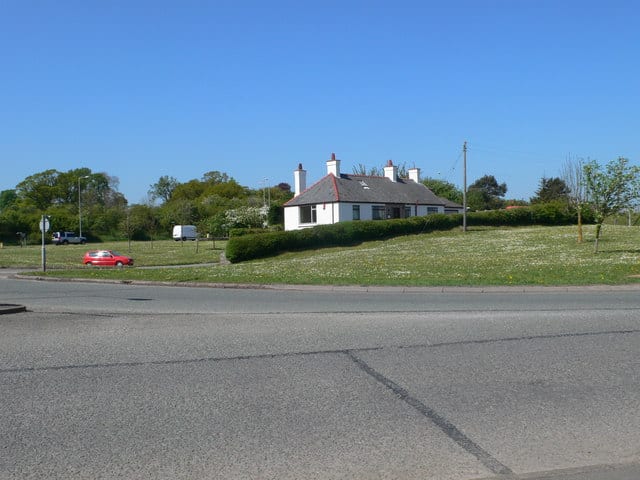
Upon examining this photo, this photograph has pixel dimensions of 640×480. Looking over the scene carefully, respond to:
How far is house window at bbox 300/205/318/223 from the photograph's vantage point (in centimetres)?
5972

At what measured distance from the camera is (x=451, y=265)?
2697 cm

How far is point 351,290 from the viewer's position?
62.6 feet

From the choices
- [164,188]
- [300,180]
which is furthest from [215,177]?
[300,180]

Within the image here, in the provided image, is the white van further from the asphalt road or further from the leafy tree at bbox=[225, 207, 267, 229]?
the asphalt road

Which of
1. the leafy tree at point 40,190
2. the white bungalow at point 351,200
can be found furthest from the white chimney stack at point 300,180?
the leafy tree at point 40,190

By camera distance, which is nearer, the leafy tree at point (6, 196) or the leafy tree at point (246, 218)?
the leafy tree at point (246, 218)

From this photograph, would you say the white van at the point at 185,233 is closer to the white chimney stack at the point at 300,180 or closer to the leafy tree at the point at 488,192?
the white chimney stack at the point at 300,180

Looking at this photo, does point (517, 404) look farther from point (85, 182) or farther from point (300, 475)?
point (85, 182)

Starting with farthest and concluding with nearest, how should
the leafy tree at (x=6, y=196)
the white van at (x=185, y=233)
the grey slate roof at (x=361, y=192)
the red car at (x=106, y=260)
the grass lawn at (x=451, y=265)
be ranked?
the leafy tree at (x=6, y=196), the white van at (x=185, y=233), the grey slate roof at (x=361, y=192), the red car at (x=106, y=260), the grass lawn at (x=451, y=265)

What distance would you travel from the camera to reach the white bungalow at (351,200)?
5812cm

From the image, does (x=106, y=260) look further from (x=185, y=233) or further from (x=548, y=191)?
(x=548, y=191)

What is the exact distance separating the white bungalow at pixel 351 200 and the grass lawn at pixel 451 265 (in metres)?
11.7

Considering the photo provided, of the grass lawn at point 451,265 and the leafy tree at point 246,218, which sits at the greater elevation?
the leafy tree at point 246,218

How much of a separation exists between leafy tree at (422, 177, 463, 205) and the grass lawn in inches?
2002
